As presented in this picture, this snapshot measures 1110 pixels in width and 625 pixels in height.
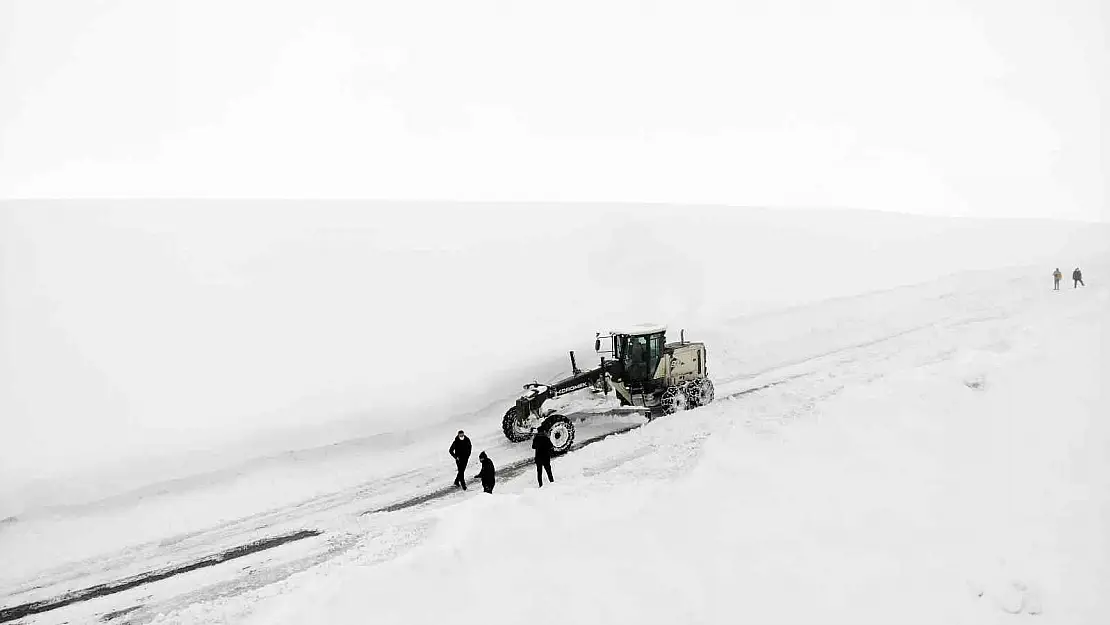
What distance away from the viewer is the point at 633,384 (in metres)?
13.4

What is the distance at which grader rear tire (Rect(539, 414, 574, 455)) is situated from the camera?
12125mm

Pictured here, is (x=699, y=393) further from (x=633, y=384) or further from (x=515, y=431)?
(x=515, y=431)

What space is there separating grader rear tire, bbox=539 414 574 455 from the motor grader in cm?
68

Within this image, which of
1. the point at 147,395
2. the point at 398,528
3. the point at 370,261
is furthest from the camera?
the point at 370,261

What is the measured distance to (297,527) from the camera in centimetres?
1008

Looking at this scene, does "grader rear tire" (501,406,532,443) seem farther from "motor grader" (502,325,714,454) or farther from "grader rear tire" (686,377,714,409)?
"grader rear tire" (686,377,714,409)

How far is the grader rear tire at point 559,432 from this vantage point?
12125mm

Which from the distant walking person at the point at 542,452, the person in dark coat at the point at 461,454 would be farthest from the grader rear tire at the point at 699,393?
the person in dark coat at the point at 461,454

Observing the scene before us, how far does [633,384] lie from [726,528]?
6.08m

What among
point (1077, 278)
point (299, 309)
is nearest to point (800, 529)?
point (299, 309)

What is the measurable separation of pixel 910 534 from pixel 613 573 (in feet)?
13.2

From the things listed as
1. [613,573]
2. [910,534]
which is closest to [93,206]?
[613,573]

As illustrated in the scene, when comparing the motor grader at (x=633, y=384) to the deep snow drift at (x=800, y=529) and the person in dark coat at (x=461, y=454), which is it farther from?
the person in dark coat at (x=461, y=454)

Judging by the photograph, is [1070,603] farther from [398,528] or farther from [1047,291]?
[1047,291]
